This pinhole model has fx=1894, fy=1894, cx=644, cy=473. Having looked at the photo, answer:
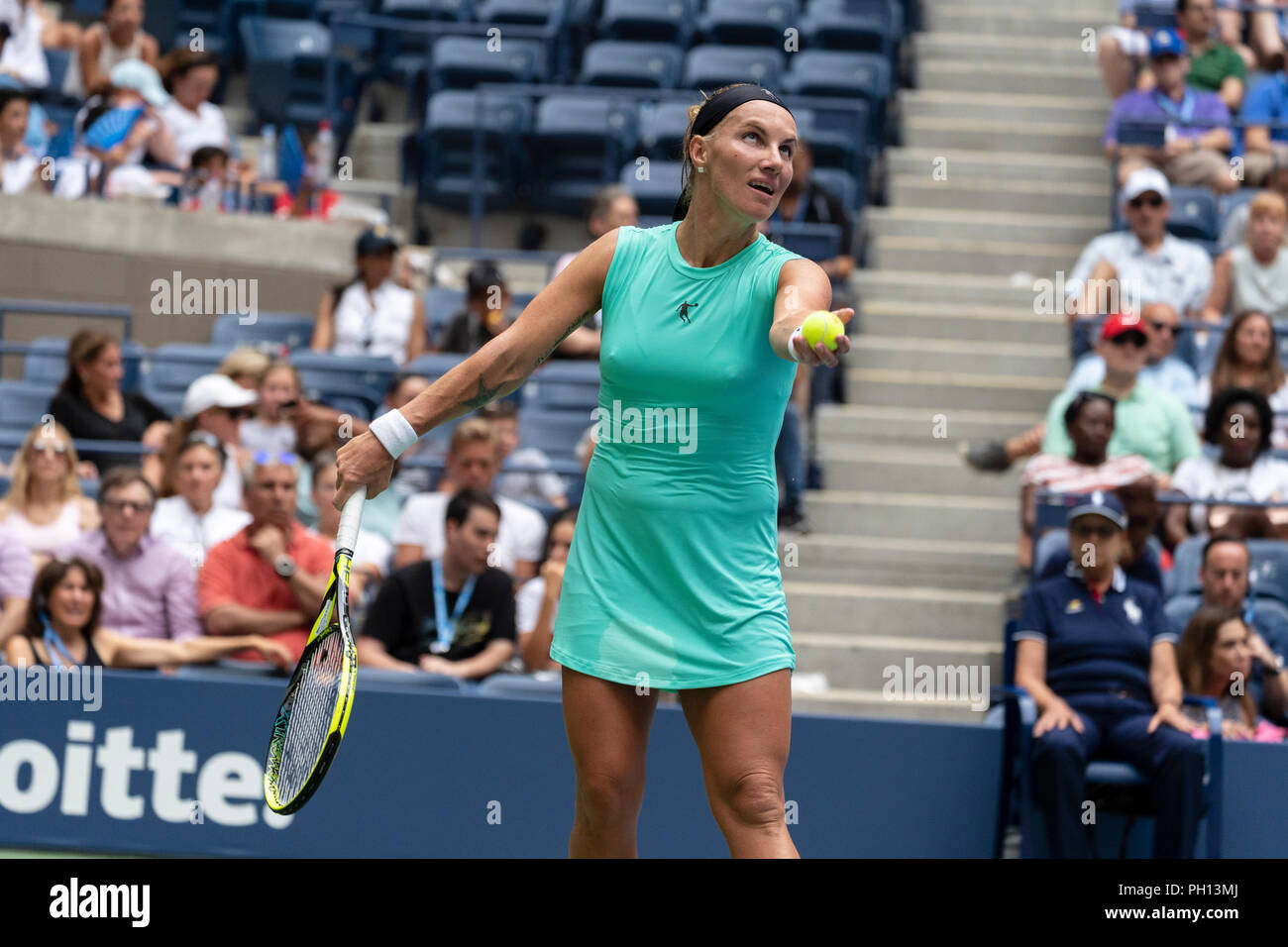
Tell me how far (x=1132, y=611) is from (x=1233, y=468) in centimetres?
145

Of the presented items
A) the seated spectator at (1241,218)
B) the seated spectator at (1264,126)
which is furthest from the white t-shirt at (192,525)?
the seated spectator at (1264,126)

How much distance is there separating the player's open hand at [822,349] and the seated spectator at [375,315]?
6325 millimetres

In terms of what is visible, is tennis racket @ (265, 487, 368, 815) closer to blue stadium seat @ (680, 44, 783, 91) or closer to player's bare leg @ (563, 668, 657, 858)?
player's bare leg @ (563, 668, 657, 858)

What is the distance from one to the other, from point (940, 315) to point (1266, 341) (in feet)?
7.24

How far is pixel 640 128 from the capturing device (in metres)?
11.0

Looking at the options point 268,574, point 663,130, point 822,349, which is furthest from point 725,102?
point 663,130

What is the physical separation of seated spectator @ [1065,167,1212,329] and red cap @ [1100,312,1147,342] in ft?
3.07

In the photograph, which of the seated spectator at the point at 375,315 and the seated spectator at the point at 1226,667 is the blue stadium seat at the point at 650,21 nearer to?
the seated spectator at the point at 375,315

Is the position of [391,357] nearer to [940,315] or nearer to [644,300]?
[940,315]

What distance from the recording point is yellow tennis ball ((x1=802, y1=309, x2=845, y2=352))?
10.1ft

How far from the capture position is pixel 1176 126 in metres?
10.1

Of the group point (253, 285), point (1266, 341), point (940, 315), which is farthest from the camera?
point (253, 285)

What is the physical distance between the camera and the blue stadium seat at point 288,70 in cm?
1198
